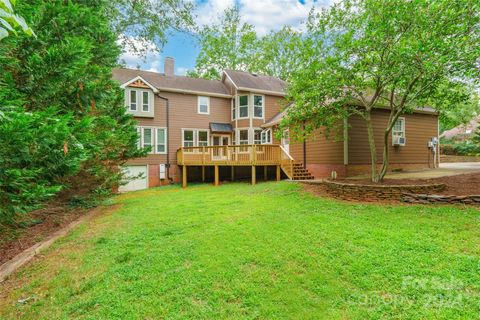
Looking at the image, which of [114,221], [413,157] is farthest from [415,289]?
[413,157]

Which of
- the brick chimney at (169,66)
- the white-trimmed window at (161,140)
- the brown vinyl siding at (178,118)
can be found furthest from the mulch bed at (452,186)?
the brick chimney at (169,66)

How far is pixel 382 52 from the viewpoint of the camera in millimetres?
6371

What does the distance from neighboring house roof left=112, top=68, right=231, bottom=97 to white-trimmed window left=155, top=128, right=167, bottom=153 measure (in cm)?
252

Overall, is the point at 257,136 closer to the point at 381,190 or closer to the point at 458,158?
the point at 381,190

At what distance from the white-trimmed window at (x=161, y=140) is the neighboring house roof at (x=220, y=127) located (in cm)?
299

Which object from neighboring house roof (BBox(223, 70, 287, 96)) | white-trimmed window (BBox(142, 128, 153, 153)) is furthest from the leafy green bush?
neighboring house roof (BBox(223, 70, 287, 96))

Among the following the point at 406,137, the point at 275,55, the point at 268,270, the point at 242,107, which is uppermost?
the point at 275,55

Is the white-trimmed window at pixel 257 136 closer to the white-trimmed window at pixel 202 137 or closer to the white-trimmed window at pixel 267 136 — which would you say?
the white-trimmed window at pixel 267 136

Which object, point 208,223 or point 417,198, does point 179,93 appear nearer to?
point 208,223

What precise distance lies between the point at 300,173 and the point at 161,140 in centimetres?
867

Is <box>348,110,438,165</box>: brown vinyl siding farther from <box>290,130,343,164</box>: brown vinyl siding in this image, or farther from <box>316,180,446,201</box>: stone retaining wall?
<box>316,180,446,201</box>: stone retaining wall

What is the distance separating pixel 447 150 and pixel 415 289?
26.8 metres

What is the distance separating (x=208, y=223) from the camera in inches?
219

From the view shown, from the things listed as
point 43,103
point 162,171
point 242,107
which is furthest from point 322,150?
point 43,103
